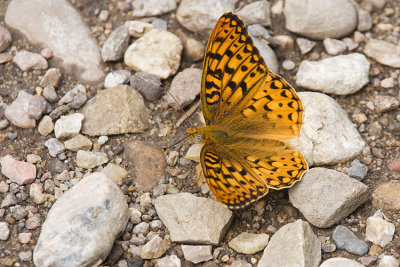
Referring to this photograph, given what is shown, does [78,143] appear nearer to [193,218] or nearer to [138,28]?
[193,218]

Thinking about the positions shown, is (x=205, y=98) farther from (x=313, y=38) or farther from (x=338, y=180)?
(x=313, y=38)

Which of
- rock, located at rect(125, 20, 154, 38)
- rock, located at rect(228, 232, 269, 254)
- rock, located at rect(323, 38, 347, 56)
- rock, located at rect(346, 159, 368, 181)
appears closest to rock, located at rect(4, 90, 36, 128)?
rock, located at rect(125, 20, 154, 38)

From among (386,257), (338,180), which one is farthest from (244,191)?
(386,257)

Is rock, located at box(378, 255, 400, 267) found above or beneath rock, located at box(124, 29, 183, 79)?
beneath

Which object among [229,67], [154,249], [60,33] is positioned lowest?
[154,249]

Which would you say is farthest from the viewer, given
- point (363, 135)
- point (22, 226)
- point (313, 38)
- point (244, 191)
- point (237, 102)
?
point (313, 38)

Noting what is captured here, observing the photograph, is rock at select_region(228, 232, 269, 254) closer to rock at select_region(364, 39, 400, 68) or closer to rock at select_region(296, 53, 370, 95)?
rock at select_region(296, 53, 370, 95)

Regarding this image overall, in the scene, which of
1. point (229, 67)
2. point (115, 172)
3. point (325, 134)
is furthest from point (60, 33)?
point (325, 134)
